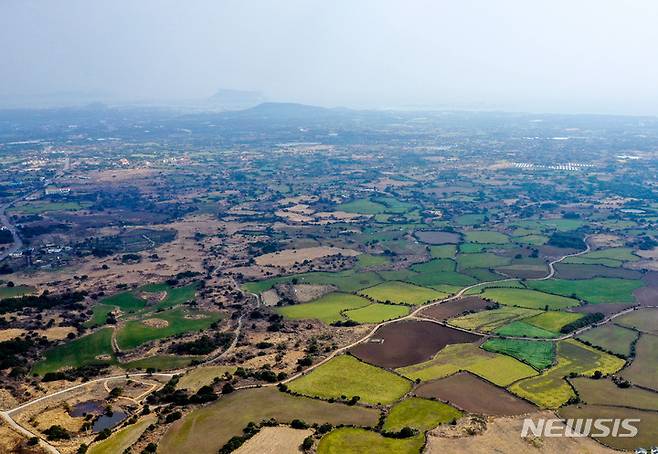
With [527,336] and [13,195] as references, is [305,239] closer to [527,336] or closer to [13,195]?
[527,336]

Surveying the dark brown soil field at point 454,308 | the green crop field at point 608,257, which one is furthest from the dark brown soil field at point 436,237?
the dark brown soil field at point 454,308

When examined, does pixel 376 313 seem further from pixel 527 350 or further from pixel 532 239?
pixel 532 239

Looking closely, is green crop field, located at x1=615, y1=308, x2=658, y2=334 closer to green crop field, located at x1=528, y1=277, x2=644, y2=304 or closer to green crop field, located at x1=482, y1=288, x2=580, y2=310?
green crop field, located at x1=528, y1=277, x2=644, y2=304

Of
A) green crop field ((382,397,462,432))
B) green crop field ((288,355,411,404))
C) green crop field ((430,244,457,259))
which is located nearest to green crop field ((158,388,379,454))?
green crop field ((382,397,462,432))

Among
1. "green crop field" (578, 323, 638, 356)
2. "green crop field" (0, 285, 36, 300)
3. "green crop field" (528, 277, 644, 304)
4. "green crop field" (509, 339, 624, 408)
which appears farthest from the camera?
"green crop field" (0, 285, 36, 300)

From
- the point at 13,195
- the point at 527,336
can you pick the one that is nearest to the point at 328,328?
the point at 527,336

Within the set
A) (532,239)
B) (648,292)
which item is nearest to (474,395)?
(648,292)
